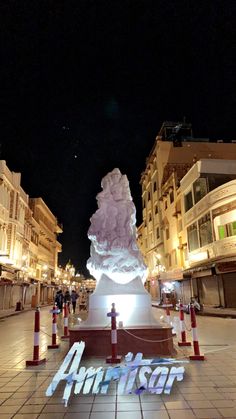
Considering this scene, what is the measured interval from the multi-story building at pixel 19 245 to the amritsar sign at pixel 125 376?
22216mm

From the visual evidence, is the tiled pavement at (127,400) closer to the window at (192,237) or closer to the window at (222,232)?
the window at (222,232)

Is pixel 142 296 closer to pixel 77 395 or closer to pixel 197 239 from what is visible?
pixel 77 395

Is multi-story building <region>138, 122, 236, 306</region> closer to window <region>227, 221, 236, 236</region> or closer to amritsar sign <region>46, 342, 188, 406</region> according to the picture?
window <region>227, 221, 236, 236</region>

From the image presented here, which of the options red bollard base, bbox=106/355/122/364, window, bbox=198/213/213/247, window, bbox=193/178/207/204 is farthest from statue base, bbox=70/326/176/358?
window, bbox=193/178/207/204

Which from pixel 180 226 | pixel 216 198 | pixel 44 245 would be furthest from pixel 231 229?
pixel 44 245

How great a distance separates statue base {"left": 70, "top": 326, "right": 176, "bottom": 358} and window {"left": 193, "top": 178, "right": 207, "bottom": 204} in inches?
873

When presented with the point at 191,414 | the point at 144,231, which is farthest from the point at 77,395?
the point at 144,231

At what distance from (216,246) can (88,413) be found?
73.0ft

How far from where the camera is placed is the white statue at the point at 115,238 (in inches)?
353

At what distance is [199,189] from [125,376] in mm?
25224

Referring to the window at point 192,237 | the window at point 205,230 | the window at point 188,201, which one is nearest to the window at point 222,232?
the window at point 205,230

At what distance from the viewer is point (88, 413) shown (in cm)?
428

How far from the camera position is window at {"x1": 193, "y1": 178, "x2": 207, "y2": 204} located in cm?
2863

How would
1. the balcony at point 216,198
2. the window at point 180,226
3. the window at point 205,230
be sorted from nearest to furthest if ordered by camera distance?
the balcony at point 216,198, the window at point 205,230, the window at point 180,226
